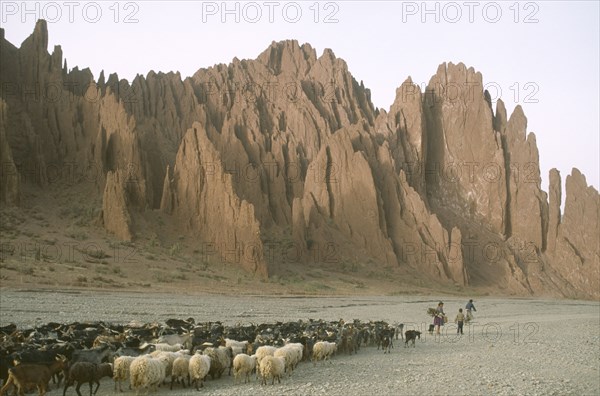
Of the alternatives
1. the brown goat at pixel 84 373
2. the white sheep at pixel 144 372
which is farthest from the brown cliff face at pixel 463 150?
the brown goat at pixel 84 373

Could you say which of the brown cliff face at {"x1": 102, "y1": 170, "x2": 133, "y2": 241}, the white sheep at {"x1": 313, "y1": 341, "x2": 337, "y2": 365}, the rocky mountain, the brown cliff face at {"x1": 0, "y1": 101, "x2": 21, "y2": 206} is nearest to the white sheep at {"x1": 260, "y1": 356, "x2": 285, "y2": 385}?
the white sheep at {"x1": 313, "y1": 341, "x2": 337, "y2": 365}

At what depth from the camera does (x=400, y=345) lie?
2808 centimetres

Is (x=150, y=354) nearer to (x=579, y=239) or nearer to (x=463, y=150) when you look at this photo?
(x=579, y=239)

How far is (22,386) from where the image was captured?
1471 centimetres

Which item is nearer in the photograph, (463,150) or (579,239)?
(579,239)

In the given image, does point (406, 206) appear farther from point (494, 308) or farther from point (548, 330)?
point (548, 330)

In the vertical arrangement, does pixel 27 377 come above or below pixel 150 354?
below

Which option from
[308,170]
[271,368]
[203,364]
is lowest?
[271,368]

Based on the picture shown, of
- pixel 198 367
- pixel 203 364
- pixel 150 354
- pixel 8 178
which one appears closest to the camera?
pixel 198 367

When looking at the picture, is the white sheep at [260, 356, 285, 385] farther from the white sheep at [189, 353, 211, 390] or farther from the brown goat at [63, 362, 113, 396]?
the brown goat at [63, 362, 113, 396]

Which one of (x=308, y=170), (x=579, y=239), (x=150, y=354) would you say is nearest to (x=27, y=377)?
(x=150, y=354)

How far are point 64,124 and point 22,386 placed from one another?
63.5 metres

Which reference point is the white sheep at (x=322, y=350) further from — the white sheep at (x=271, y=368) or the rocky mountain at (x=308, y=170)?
the rocky mountain at (x=308, y=170)

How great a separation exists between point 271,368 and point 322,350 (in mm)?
4790
